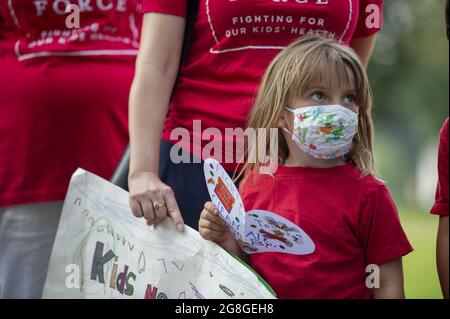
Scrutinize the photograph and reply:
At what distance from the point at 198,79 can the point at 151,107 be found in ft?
0.59

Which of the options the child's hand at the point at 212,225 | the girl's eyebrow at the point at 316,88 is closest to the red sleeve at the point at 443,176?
the girl's eyebrow at the point at 316,88

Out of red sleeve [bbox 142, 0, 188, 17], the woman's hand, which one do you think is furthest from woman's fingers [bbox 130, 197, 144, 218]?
red sleeve [bbox 142, 0, 188, 17]

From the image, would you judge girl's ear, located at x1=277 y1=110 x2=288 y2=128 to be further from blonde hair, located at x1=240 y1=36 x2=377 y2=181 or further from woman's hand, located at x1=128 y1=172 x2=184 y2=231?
woman's hand, located at x1=128 y1=172 x2=184 y2=231

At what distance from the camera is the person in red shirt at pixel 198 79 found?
2.46 m

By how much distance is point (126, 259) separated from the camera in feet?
8.37

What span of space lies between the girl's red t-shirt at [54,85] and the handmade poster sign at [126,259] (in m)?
0.47

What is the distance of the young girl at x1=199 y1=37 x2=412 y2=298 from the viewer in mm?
2256

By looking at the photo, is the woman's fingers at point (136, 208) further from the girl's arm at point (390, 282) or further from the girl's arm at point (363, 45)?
the girl's arm at point (363, 45)

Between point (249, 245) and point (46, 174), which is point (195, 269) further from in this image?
point (46, 174)

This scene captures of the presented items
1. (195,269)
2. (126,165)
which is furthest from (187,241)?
(126,165)

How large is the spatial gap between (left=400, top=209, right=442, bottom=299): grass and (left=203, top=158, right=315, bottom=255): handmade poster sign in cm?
109

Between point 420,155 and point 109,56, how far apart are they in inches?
1026

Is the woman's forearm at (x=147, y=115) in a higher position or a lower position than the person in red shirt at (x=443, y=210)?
higher
